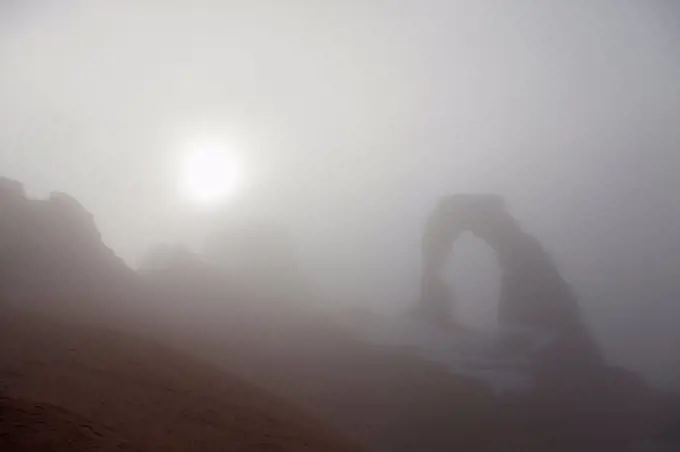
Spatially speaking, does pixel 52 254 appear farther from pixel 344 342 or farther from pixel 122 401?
pixel 344 342

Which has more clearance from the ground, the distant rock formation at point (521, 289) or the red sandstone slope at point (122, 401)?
the distant rock formation at point (521, 289)

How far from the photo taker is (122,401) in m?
3.97

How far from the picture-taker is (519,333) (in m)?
6.06

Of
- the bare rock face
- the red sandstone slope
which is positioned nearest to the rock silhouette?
the bare rock face

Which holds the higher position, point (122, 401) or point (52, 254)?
point (52, 254)

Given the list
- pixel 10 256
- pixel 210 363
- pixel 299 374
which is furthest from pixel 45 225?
pixel 299 374

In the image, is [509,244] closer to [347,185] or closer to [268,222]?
[347,185]

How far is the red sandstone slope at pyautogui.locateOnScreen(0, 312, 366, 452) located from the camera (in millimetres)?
3365

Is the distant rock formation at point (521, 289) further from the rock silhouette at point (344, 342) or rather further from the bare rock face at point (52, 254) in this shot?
the bare rock face at point (52, 254)

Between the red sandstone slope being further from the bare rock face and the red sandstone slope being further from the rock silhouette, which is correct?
the bare rock face

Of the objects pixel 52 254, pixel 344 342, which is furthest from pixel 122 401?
pixel 52 254

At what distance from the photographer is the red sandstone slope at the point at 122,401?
337cm

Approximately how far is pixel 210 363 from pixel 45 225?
328 centimetres

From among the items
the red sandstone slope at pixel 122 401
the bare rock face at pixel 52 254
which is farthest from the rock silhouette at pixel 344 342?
the red sandstone slope at pixel 122 401
